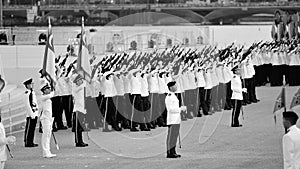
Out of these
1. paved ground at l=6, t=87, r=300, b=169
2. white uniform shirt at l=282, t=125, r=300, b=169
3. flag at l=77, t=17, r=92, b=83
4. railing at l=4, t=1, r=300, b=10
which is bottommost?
paved ground at l=6, t=87, r=300, b=169

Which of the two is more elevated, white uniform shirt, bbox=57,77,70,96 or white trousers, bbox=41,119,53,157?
white uniform shirt, bbox=57,77,70,96

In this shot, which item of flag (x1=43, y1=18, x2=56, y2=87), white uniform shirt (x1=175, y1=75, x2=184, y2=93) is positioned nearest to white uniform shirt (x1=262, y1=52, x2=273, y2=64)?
white uniform shirt (x1=175, y1=75, x2=184, y2=93)

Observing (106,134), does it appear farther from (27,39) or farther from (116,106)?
(27,39)

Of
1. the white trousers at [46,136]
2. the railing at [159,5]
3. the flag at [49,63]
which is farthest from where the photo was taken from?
the railing at [159,5]

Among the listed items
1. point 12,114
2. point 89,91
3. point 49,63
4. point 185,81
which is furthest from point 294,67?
point 49,63

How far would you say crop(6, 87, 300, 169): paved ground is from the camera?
43.5ft

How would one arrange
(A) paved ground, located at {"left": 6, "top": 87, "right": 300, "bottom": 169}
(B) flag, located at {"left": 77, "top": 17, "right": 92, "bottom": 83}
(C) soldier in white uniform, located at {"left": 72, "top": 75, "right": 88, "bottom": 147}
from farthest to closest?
(B) flag, located at {"left": 77, "top": 17, "right": 92, "bottom": 83}, (C) soldier in white uniform, located at {"left": 72, "top": 75, "right": 88, "bottom": 147}, (A) paved ground, located at {"left": 6, "top": 87, "right": 300, "bottom": 169}

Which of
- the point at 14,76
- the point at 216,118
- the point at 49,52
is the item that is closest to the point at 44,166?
the point at 49,52

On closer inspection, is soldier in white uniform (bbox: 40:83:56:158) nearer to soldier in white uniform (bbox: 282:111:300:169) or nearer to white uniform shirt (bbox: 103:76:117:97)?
white uniform shirt (bbox: 103:76:117:97)

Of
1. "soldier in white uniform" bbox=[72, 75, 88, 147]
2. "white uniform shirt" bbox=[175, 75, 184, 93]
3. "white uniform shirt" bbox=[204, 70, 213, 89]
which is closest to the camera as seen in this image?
"soldier in white uniform" bbox=[72, 75, 88, 147]


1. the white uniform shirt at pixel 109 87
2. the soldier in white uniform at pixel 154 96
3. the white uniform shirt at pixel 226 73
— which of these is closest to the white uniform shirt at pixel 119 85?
the white uniform shirt at pixel 109 87

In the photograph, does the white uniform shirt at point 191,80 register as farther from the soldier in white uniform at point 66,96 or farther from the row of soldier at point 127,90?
the soldier in white uniform at point 66,96

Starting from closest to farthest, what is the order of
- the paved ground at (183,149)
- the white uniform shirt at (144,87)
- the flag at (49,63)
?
the paved ground at (183,149) < the flag at (49,63) < the white uniform shirt at (144,87)

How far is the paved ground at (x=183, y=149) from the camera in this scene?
13266 mm
